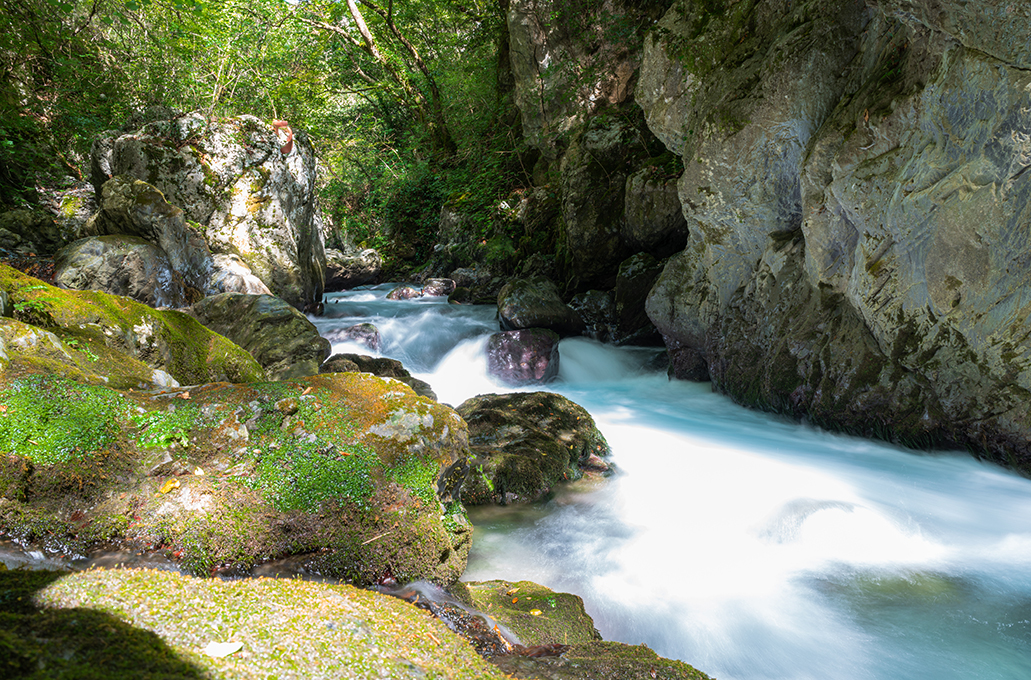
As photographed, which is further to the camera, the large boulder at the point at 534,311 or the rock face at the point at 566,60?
the rock face at the point at 566,60

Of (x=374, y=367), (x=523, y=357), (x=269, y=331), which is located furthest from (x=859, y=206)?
(x=269, y=331)

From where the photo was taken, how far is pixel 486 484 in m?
4.62

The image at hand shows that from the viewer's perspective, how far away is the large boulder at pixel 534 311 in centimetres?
1055

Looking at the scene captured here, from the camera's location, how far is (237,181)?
11.0 metres

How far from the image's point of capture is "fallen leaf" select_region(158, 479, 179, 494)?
8.31 feet

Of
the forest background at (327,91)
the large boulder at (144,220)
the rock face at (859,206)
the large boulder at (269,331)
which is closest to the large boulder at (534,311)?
the rock face at (859,206)

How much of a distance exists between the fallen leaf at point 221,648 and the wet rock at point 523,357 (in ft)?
25.4

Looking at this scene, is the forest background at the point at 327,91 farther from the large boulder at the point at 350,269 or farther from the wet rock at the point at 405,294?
the wet rock at the point at 405,294

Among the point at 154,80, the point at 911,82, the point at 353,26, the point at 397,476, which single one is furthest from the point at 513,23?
the point at 397,476

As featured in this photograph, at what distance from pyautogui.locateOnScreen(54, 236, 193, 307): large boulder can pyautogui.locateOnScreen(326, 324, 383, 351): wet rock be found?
267 centimetres

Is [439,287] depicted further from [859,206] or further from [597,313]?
[859,206]

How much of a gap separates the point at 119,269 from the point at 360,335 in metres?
3.92

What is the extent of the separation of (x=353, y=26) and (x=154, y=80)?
7035mm

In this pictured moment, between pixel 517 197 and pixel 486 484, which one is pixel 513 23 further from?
pixel 486 484
